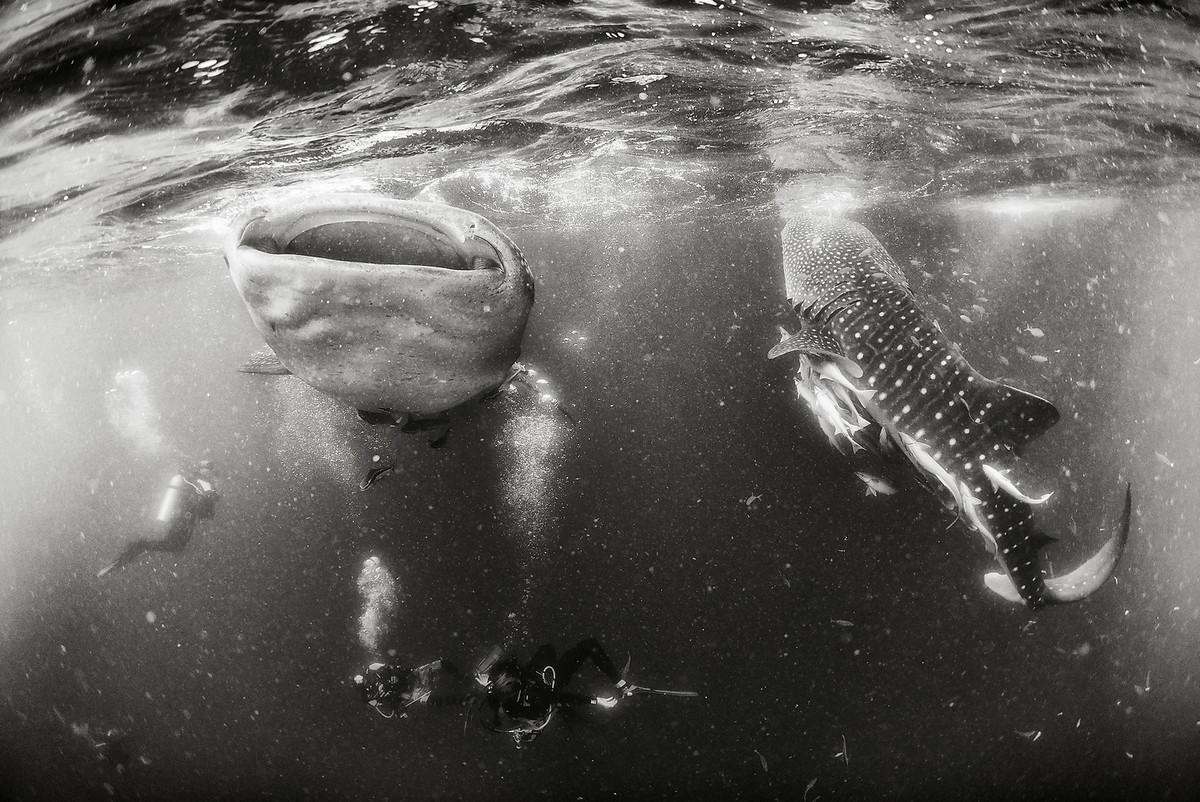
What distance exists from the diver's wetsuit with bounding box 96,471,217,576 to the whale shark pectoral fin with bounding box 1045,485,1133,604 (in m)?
12.6

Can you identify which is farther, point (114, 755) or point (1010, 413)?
point (114, 755)

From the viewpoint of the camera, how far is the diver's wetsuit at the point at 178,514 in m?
9.63

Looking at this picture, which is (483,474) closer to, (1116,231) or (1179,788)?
(1179,788)

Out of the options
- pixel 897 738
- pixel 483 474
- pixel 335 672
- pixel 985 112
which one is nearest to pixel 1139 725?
pixel 897 738

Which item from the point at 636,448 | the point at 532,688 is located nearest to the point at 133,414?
the point at 636,448

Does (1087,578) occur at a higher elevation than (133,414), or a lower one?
higher

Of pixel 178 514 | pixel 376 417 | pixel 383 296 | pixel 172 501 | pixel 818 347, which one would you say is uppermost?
pixel 383 296

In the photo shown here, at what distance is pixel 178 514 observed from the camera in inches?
384

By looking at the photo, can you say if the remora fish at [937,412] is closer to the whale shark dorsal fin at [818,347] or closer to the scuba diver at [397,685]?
the whale shark dorsal fin at [818,347]

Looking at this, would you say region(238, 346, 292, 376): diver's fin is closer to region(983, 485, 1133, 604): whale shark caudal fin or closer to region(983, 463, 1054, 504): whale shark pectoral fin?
region(983, 463, 1054, 504): whale shark pectoral fin

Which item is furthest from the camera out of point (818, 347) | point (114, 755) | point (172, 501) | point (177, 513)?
point (114, 755)

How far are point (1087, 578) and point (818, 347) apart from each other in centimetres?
257

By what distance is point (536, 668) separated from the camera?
627 centimetres

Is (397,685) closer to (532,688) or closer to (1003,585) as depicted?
(532,688)
